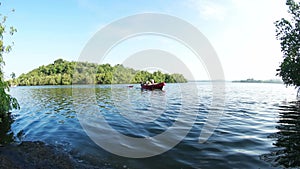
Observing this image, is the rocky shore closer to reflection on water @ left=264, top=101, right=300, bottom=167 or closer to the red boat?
reflection on water @ left=264, top=101, right=300, bottom=167

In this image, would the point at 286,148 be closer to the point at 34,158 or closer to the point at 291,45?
the point at 34,158

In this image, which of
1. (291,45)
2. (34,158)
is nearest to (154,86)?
(291,45)

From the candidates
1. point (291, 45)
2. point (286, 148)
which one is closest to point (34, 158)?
point (286, 148)

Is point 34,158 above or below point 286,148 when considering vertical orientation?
above

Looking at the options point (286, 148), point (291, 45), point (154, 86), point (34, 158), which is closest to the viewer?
point (34, 158)

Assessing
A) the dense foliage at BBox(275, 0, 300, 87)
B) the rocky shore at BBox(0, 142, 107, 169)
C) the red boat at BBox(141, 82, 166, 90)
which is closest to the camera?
the rocky shore at BBox(0, 142, 107, 169)

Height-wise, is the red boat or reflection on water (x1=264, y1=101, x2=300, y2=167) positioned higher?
the red boat

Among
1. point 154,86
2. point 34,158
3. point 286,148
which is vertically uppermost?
point 154,86

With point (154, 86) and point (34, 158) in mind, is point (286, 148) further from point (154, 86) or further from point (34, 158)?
point (154, 86)

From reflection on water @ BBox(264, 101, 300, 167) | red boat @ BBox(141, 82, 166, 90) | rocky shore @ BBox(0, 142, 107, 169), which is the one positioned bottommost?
reflection on water @ BBox(264, 101, 300, 167)

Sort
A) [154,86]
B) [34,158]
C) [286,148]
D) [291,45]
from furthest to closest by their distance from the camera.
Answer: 1. [154,86]
2. [291,45]
3. [286,148]
4. [34,158]

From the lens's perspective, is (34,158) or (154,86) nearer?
(34,158)

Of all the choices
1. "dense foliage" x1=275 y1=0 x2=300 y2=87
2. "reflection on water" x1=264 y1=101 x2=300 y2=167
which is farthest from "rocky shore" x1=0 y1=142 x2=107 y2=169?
"dense foliage" x1=275 y1=0 x2=300 y2=87

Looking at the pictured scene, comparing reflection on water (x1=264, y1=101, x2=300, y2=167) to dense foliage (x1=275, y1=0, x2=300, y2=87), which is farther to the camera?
dense foliage (x1=275, y1=0, x2=300, y2=87)
